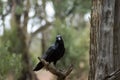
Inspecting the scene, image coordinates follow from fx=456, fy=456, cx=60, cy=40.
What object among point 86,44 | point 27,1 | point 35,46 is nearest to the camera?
point 27,1

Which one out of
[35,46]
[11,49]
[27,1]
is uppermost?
[27,1]

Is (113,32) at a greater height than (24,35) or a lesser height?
greater

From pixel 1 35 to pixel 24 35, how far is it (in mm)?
1073

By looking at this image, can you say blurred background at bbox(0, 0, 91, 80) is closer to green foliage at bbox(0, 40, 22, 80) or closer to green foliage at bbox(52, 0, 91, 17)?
green foliage at bbox(52, 0, 91, 17)

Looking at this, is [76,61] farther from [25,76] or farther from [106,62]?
[106,62]

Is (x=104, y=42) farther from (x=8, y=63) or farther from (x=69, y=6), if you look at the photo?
(x=69, y=6)

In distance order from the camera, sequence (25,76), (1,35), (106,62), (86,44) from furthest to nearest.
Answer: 1. (86,44)
2. (1,35)
3. (25,76)
4. (106,62)

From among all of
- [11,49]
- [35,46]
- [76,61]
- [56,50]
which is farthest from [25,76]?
[35,46]

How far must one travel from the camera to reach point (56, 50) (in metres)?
8.16

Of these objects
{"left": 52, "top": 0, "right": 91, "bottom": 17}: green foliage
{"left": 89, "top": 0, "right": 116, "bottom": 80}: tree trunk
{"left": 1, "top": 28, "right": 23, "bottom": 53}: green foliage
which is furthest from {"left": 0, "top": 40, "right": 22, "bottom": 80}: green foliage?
{"left": 52, "top": 0, "right": 91, "bottom": 17}: green foliage

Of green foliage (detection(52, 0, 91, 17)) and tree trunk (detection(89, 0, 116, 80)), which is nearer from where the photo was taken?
tree trunk (detection(89, 0, 116, 80))

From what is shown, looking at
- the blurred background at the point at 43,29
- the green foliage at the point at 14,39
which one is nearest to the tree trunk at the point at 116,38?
the blurred background at the point at 43,29

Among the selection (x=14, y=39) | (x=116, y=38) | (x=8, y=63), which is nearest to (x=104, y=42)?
(x=116, y=38)

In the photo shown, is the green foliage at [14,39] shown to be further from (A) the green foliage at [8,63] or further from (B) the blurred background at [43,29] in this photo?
(A) the green foliage at [8,63]
